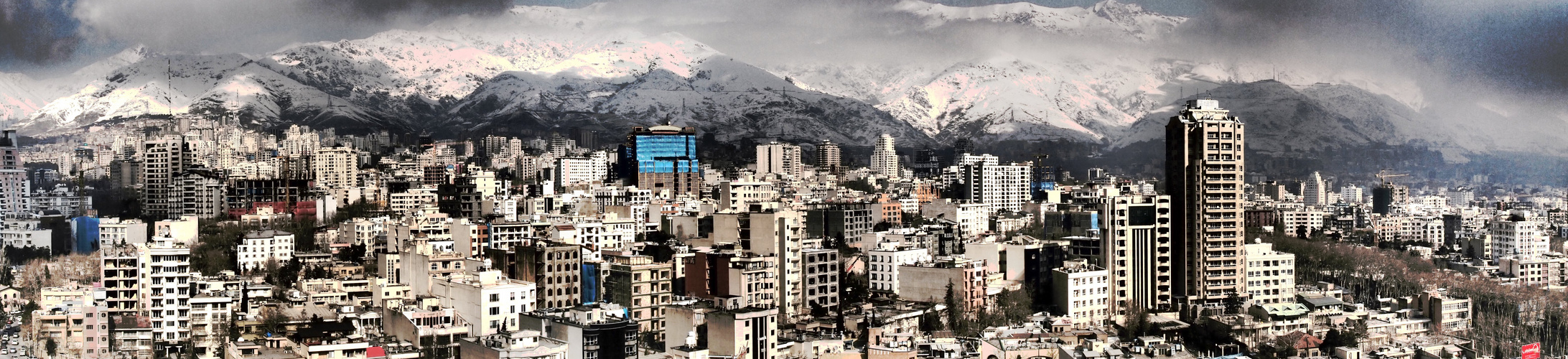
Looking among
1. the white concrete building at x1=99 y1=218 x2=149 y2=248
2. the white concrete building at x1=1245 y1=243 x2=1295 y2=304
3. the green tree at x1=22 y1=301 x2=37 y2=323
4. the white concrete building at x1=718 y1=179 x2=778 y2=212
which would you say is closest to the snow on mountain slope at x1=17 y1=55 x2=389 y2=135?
the white concrete building at x1=99 y1=218 x2=149 y2=248

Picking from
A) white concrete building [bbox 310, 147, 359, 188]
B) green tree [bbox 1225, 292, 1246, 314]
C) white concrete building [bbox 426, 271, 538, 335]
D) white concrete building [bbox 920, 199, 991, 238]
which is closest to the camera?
white concrete building [bbox 426, 271, 538, 335]

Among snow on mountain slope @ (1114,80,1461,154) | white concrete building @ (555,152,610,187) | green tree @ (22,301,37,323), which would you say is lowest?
green tree @ (22,301,37,323)

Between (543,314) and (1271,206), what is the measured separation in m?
15.5

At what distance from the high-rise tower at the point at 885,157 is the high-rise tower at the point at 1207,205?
16.3 m

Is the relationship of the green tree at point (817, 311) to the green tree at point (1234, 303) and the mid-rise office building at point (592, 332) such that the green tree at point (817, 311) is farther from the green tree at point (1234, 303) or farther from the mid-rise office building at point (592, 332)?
the green tree at point (1234, 303)

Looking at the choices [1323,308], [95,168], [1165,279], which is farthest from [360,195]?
[1323,308]

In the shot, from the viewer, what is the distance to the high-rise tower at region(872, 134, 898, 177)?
33344 millimetres

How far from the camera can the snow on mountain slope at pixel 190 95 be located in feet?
98.6

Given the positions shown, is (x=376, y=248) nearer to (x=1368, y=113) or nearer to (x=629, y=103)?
(x=629, y=103)

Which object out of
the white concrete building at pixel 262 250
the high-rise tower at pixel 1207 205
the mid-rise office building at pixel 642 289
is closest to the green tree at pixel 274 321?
the mid-rise office building at pixel 642 289

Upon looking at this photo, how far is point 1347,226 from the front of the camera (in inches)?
949

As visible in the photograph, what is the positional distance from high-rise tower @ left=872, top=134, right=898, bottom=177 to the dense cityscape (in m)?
6.93

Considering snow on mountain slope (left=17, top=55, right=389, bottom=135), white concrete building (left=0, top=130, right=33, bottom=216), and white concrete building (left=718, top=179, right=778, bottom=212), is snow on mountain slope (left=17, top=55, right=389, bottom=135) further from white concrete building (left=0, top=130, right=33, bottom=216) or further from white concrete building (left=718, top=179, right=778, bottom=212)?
white concrete building (left=718, top=179, right=778, bottom=212)

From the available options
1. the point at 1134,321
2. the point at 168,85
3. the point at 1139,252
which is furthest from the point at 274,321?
the point at 168,85
